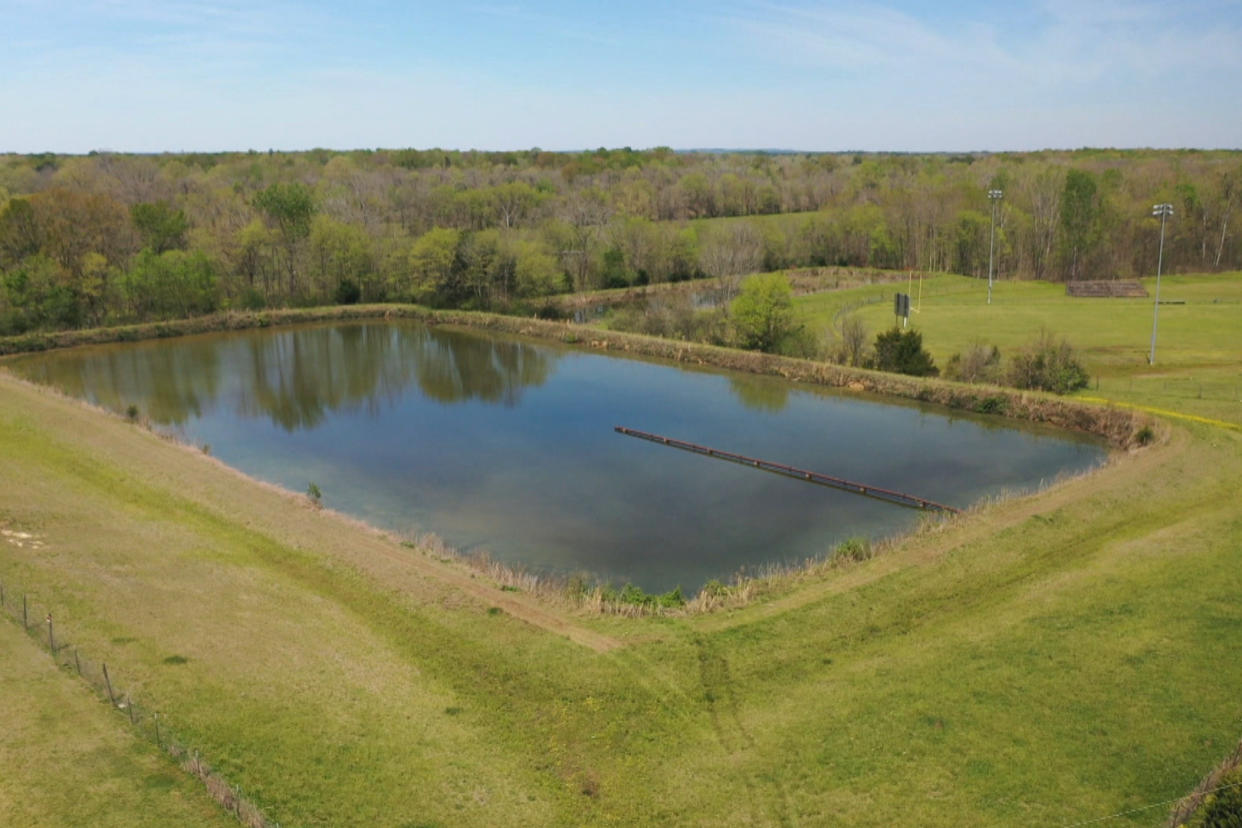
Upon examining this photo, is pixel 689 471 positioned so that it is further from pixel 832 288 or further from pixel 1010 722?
pixel 832 288

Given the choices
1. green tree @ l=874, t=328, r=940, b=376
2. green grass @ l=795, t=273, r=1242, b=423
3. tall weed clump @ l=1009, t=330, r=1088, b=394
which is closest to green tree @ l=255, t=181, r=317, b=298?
green grass @ l=795, t=273, r=1242, b=423

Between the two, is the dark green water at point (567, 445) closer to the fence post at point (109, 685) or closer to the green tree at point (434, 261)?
the fence post at point (109, 685)

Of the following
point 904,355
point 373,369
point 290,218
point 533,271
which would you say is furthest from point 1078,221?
point 290,218

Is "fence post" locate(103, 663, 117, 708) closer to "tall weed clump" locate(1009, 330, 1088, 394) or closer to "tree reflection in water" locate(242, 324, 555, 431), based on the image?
"tree reflection in water" locate(242, 324, 555, 431)

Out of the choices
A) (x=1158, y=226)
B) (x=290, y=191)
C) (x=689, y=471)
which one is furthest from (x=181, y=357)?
(x=1158, y=226)

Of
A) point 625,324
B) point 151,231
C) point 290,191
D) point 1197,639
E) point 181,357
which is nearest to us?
point 1197,639

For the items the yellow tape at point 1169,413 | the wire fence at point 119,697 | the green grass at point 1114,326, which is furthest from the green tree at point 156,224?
the yellow tape at point 1169,413
